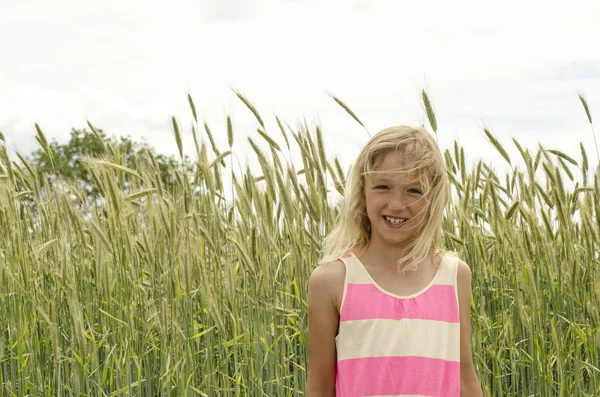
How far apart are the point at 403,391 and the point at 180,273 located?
35.4 inches

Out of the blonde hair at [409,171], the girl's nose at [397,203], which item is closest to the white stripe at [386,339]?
the blonde hair at [409,171]

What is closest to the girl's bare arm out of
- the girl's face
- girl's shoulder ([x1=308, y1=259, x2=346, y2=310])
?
girl's shoulder ([x1=308, y1=259, x2=346, y2=310])

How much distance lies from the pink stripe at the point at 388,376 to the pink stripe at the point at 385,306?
3.5 inches

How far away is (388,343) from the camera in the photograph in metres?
1.62

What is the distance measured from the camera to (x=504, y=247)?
2.59 metres

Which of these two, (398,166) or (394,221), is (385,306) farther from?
(398,166)

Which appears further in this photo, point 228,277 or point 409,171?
point 228,277

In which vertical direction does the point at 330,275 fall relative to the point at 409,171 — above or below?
below

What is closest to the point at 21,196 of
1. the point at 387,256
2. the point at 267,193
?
the point at 267,193

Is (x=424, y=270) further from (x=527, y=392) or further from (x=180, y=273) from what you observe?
(x=527, y=392)

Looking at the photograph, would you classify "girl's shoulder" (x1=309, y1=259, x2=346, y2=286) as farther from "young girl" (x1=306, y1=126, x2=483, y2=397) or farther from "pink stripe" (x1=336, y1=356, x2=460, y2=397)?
"pink stripe" (x1=336, y1=356, x2=460, y2=397)

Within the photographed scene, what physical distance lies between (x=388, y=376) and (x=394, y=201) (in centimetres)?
36

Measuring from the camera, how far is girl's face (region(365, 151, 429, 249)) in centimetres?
161

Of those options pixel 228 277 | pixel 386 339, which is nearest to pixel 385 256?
pixel 386 339
